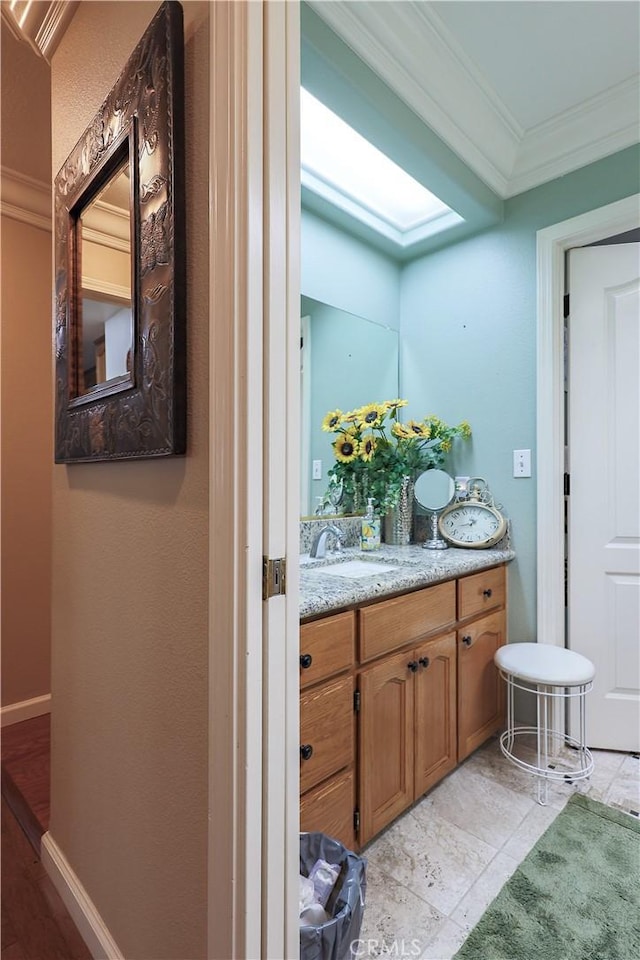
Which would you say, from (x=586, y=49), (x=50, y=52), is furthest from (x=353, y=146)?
(x=50, y=52)

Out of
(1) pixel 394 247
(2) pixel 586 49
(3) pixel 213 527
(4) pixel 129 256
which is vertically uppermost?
(2) pixel 586 49

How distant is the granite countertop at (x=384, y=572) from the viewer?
4.04ft

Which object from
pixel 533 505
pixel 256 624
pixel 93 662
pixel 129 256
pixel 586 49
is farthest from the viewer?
pixel 533 505

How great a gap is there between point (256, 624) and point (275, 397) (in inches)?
13.7

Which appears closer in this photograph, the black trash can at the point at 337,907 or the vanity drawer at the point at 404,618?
the black trash can at the point at 337,907

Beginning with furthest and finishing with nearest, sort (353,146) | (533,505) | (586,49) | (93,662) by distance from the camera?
(533,505) → (353,146) → (586,49) → (93,662)

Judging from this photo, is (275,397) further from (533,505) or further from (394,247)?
(394,247)

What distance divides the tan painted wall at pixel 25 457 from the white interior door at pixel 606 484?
2562 mm

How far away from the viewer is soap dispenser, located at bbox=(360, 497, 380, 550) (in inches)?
85.7

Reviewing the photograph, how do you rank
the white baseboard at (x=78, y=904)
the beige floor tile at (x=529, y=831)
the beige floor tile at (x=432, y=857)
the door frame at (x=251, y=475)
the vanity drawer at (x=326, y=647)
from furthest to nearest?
the beige floor tile at (x=529, y=831) < the beige floor tile at (x=432, y=857) < the vanity drawer at (x=326, y=647) < the white baseboard at (x=78, y=904) < the door frame at (x=251, y=475)

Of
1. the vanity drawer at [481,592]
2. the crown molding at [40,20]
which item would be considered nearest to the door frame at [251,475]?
the crown molding at [40,20]

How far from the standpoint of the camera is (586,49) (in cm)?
162

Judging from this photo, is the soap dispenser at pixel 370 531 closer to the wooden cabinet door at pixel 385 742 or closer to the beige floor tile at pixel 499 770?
the wooden cabinet door at pixel 385 742

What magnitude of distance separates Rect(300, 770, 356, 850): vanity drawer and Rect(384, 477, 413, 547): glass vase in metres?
1.21
